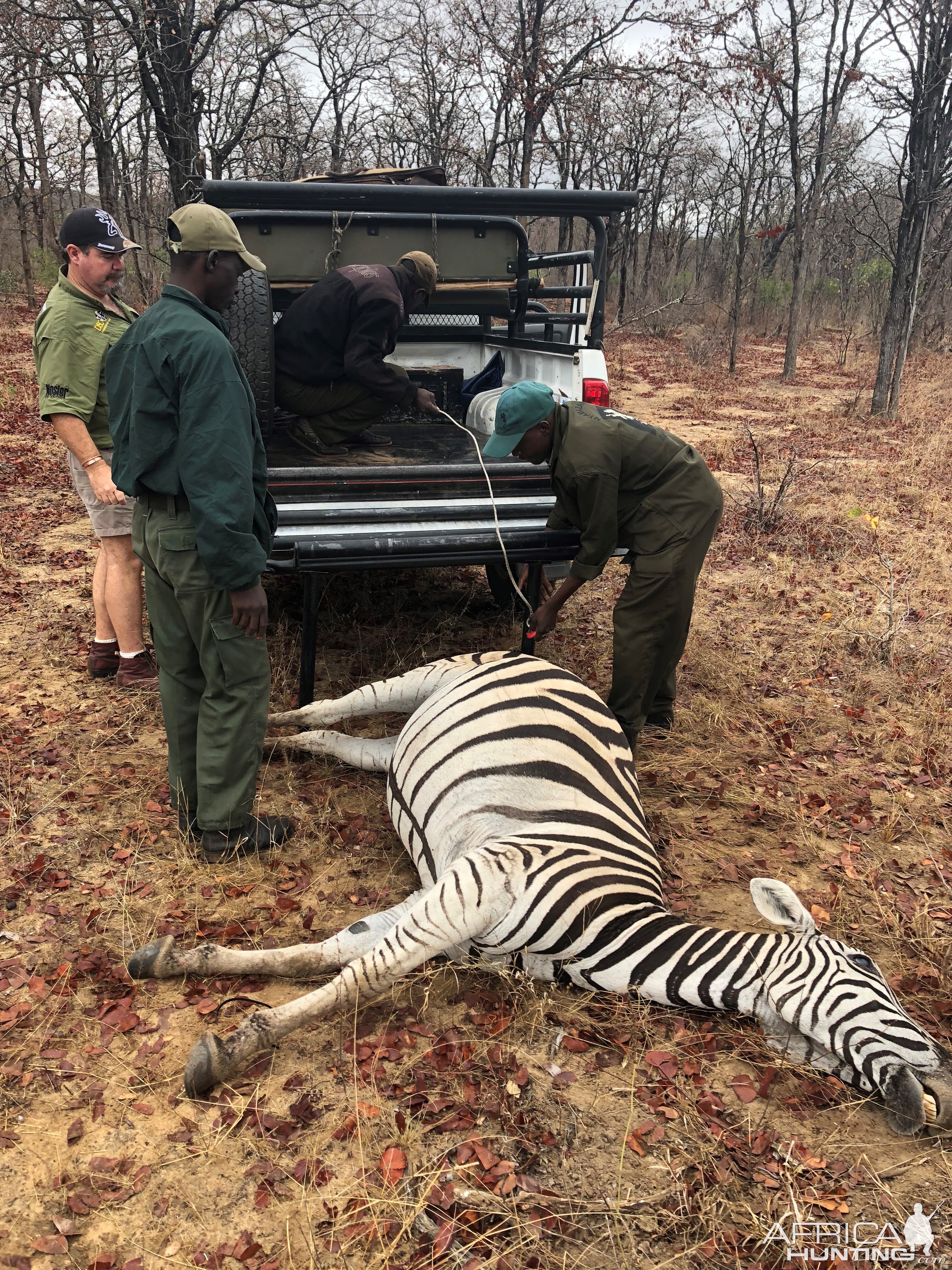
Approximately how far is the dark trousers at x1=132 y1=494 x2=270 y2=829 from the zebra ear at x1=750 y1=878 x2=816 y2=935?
1878 mm

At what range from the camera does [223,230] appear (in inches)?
119

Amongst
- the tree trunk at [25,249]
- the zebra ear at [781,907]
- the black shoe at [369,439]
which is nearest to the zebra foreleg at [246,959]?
the zebra ear at [781,907]

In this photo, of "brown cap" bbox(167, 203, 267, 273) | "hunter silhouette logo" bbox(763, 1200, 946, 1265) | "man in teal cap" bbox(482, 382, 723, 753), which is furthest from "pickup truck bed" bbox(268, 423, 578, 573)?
"hunter silhouette logo" bbox(763, 1200, 946, 1265)

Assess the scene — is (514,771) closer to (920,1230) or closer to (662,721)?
(920,1230)

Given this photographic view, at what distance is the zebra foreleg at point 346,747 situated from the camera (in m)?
4.01

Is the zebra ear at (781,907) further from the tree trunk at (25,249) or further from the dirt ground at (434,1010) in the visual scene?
the tree trunk at (25,249)

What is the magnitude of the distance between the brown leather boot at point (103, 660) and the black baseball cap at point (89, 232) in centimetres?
202

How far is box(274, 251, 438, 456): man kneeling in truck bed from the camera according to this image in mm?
4793

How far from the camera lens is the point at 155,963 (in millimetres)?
2795

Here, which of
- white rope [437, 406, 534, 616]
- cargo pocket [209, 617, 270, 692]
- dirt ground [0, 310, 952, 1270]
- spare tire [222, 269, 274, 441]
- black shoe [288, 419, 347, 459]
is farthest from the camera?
black shoe [288, 419, 347, 459]

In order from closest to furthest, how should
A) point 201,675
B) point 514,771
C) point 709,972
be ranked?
1. point 709,972
2. point 514,771
3. point 201,675

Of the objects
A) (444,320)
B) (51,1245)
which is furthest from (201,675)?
(444,320)

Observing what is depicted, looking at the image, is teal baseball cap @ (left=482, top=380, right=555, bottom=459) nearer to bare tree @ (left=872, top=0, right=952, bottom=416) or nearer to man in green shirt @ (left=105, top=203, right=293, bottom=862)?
man in green shirt @ (left=105, top=203, right=293, bottom=862)

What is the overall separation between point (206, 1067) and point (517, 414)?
2768 mm
